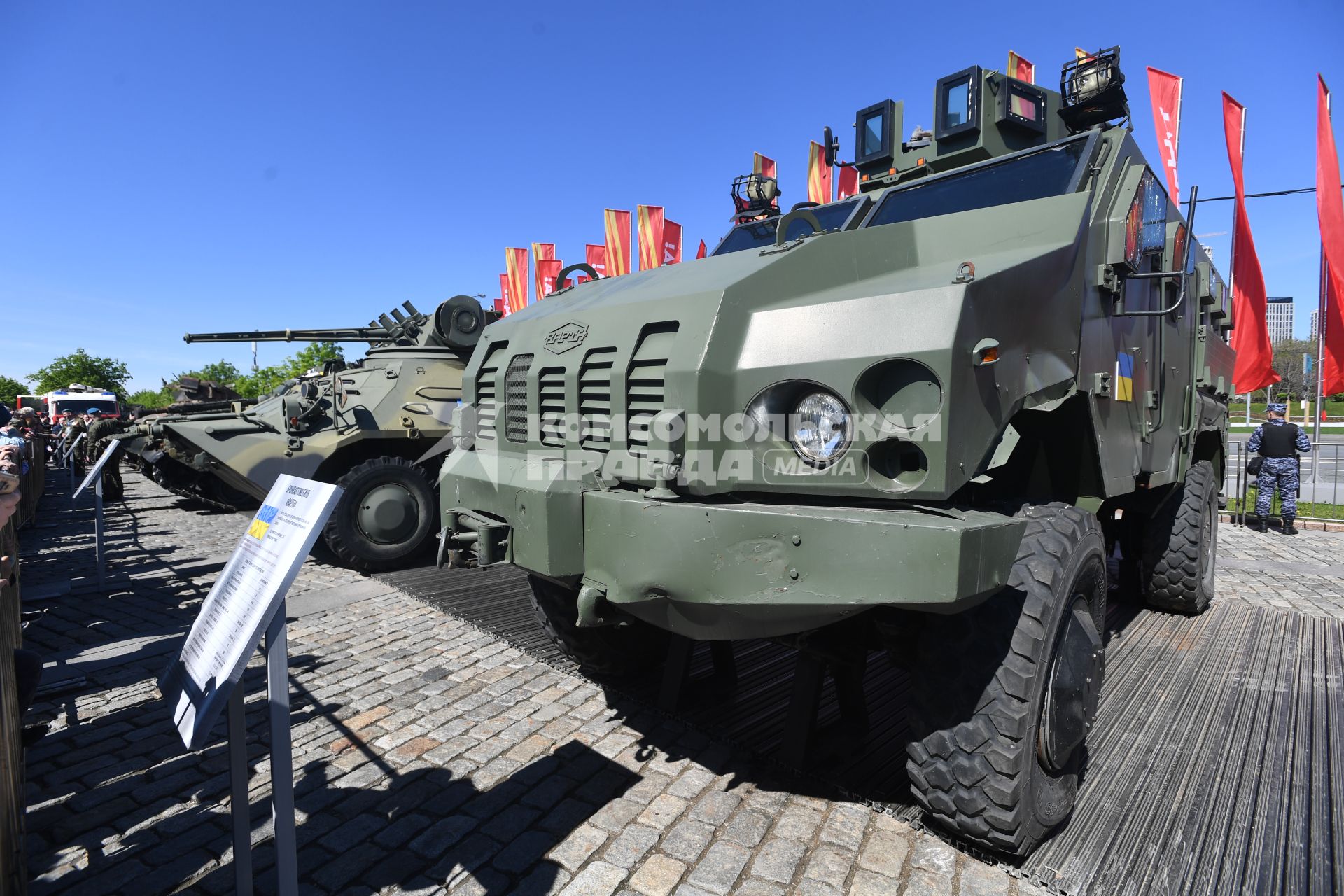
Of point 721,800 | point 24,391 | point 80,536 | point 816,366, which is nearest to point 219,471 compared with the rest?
point 80,536

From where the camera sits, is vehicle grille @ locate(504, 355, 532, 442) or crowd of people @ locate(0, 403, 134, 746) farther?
vehicle grille @ locate(504, 355, 532, 442)

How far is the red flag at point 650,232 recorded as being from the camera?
16.8 meters

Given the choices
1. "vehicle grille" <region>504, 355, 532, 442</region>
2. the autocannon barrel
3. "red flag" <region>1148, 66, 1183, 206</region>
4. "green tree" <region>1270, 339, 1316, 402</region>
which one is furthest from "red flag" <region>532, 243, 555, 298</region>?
"green tree" <region>1270, 339, 1316, 402</region>

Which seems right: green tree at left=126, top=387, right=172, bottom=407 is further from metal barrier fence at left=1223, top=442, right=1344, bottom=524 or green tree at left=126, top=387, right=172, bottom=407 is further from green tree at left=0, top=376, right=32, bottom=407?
metal barrier fence at left=1223, top=442, right=1344, bottom=524

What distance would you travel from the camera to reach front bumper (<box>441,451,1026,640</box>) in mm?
1818

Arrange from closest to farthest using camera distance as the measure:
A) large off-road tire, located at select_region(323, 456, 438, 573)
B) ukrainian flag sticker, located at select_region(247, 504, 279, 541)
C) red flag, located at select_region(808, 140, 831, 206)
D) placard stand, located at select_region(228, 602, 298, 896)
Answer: placard stand, located at select_region(228, 602, 298, 896) < ukrainian flag sticker, located at select_region(247, 504, 279, 541) < large off-road tire, located at select_region(323, 456, 438, 573) < red flag, located at select_region(808, 140, 831, 206)

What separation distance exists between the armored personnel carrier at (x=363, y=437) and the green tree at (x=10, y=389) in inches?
2290

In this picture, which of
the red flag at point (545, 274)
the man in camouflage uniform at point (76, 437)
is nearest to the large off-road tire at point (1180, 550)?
the red flag at point (545, 274)

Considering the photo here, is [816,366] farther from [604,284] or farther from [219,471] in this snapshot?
[219,471]

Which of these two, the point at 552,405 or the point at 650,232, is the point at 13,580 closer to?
the point at 552,405

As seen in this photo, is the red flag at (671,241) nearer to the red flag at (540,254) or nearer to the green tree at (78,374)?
the red flag at (540,254)

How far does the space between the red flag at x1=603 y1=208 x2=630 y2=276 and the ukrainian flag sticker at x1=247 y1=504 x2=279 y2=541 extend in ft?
51.2

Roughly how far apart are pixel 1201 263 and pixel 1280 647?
93.7 inches

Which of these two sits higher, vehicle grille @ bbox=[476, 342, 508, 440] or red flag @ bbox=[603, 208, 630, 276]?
red flag @ bbox=[603, 208, 630, 276]
